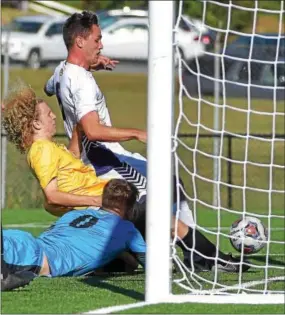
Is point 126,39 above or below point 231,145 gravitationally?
above

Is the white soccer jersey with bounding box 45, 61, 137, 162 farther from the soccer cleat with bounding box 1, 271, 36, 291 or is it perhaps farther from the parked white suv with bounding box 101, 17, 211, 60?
the parked white suv with bounding box 101, 17, 211, 60

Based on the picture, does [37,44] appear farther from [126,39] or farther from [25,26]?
[25,26]

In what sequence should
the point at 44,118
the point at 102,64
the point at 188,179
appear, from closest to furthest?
the point at 44,118, the point at 102,64, the point at 188,179

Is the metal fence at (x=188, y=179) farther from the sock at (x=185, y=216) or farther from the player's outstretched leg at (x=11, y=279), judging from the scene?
the player's outstretched leg at (x=11, y=279)

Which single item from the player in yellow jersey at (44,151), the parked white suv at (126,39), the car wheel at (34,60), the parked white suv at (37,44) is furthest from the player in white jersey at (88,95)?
the car wheel at (34,60)

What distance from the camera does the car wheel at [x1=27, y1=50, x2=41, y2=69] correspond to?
28666 mm

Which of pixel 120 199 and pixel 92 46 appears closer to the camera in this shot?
pixel 120 199

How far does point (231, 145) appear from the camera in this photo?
57.5ft

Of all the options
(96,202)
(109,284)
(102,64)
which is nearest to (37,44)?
(102,64)

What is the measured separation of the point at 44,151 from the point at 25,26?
23.7 metres

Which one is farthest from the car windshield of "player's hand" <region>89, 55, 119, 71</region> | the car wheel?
"player's hand" <region>89, 55, 119, 71</region>

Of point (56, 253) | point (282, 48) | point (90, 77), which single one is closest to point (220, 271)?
point (56, 253)

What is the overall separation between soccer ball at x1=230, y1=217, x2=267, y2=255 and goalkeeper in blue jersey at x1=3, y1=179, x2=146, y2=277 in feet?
2.65

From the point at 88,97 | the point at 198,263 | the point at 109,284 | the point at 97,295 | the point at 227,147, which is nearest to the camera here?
the point at 97,295
